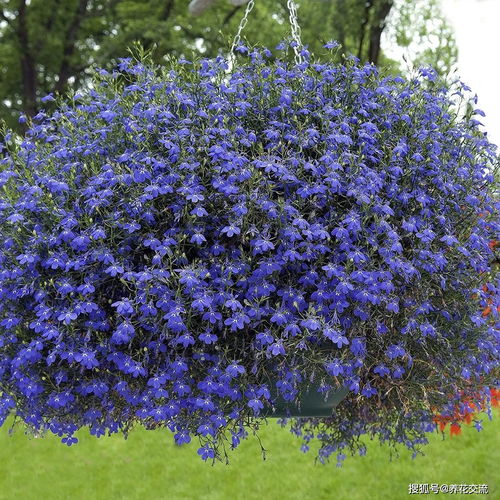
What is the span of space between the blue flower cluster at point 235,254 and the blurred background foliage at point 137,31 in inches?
Result: 295

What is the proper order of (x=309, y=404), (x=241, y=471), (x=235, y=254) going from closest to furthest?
(x=235, y=254), (x=309, y=404), (x=241, y=471)

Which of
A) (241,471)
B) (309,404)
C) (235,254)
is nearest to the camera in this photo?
(235,254)

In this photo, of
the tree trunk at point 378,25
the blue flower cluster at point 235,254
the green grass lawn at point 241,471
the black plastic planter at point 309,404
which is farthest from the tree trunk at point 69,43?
the black plastic planter at point 309,404

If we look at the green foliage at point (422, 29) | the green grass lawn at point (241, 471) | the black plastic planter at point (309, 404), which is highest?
the green foliage at point (422, 29)

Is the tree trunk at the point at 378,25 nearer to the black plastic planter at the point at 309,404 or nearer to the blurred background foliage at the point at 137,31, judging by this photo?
the blurred background foliage at the point at 137,31

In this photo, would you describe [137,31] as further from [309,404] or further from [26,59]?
[309,404]

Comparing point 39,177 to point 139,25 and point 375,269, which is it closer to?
point 375,269

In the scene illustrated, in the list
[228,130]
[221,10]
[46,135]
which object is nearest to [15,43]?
[221,10]

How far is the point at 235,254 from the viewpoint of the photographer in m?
1.69

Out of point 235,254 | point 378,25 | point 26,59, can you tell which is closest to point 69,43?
point 26,59

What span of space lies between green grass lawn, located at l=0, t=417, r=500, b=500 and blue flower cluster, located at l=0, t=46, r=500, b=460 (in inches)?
105

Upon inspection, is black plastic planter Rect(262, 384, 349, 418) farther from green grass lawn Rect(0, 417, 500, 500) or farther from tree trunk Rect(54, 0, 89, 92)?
tree trunk Rect(54, 0, 89, 92)

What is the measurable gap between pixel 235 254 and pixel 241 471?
334 centimetres

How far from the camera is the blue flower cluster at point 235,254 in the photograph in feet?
5.38
